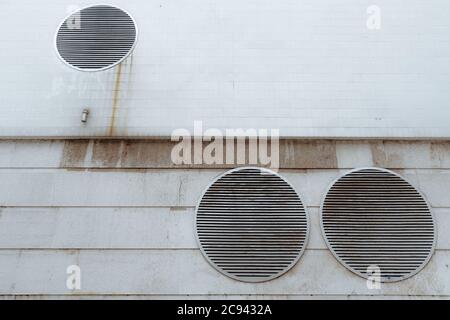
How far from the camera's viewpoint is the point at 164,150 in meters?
6.61

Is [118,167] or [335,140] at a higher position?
[335,140]

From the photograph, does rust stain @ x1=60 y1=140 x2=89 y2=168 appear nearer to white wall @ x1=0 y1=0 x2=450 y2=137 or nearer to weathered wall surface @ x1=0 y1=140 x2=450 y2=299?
weathered wall surface @ x1=0 y1=140 x2=450 y2=299

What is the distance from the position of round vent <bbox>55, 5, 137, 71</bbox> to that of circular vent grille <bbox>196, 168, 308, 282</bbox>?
9.54 feet

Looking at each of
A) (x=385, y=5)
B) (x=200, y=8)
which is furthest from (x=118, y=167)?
(x=385, y=5)

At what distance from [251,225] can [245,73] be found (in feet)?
8.79

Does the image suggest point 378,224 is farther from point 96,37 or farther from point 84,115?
point 96,37

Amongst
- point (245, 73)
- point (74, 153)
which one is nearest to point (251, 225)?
point (245, 73)

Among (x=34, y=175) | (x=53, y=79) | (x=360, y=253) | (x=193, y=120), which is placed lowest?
(x=360, y=253)

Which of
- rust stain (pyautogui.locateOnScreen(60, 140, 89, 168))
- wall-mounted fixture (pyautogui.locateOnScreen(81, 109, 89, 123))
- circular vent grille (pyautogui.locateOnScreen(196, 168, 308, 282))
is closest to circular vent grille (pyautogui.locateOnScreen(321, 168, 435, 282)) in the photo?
circular vent grille (pyautogui.locateOnScreen(196, 168, 308, 282))

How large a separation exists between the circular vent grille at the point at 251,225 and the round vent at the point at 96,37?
2.91m

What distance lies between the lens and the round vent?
23.8ft
